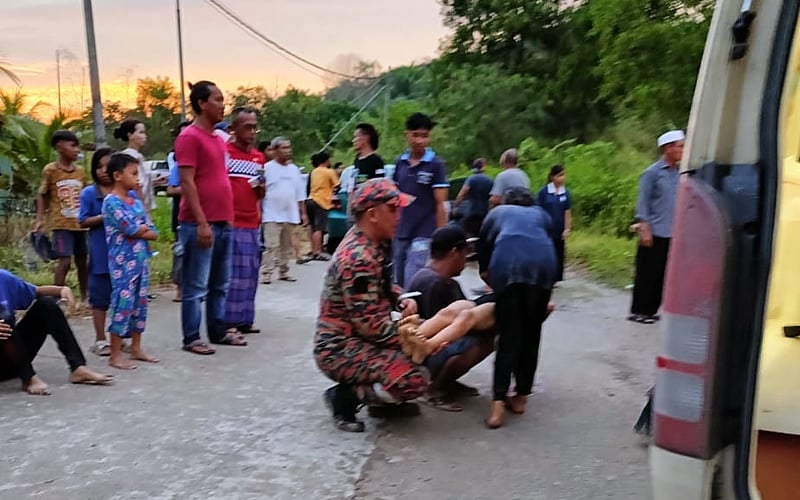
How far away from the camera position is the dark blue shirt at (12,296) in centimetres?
497

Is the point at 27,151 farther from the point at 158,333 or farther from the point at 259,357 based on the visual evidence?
the point at 259,357

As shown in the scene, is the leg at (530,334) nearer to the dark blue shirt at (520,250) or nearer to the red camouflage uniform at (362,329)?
the dark blue shirt at (520,250)

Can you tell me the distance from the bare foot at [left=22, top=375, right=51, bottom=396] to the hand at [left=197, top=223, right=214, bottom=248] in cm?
144

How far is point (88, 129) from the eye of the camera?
14648 mm

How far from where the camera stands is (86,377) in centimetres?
535

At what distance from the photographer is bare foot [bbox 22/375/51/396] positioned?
5.14 meters

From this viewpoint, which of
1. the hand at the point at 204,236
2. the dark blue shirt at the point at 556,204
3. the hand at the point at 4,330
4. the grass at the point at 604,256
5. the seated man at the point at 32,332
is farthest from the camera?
the grass at the point at 604,256

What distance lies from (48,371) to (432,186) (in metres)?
3.03

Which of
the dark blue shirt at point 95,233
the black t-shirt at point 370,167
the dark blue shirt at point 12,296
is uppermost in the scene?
the black t-shirt at point 370,167

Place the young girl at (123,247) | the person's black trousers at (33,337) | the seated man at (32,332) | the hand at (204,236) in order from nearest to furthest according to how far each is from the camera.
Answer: the seated man at (32,332), the person's black trousers at (33,337), the young girl at (123,247), the hand at (204,236)

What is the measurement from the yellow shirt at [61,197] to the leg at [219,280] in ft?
5.02

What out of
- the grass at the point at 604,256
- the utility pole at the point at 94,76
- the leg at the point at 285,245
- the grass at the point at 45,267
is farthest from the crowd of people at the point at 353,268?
the grass at the point at 604,256

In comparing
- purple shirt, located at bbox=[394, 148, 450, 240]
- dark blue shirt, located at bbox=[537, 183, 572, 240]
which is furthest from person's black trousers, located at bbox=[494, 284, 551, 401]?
dark blue shirt, located at bbox=[537, 183, 572, 240]

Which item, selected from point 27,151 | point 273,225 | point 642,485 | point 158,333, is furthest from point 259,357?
point 27,151
